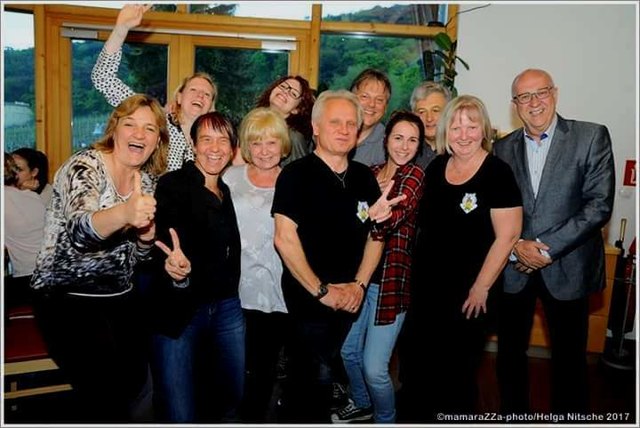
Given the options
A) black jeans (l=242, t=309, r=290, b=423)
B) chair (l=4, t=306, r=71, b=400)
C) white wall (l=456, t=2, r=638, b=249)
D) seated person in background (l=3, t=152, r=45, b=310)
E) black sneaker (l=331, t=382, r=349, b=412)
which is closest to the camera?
black jeans (l=242, t=309, r=290, b=423)

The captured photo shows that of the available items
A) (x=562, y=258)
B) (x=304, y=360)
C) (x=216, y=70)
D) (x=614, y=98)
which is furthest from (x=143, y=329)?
(x=614, y=98)

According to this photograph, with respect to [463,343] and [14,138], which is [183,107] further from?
[14,138]

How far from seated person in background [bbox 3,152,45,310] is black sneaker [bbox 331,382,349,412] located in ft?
6.35

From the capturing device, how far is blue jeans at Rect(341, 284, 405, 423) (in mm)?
2223

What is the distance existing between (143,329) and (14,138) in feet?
10.7

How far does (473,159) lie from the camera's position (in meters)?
2.14

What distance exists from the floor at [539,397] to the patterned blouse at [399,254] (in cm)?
97

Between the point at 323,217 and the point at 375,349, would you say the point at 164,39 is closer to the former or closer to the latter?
the point at 323,217

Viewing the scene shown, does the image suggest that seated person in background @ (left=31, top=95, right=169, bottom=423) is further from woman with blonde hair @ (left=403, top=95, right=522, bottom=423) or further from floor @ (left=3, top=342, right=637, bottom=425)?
woman with blonde hair @ (left=403, top=95, right=522, bottom=423)

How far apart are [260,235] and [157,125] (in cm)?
64

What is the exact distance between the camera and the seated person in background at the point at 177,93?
8.64 ft

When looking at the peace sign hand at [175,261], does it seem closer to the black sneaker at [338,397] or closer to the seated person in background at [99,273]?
the seated person in background at [99,273]

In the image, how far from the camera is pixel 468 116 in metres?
2.14

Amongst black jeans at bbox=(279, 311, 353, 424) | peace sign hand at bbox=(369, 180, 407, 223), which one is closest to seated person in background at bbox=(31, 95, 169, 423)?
black jeans at bbox=(279, 311, 353, 424)
